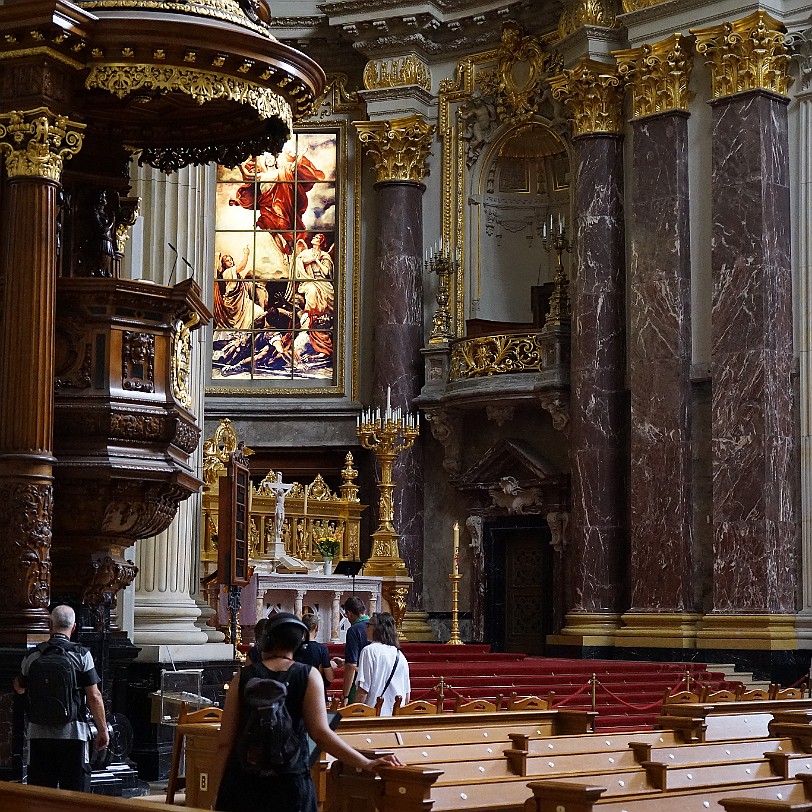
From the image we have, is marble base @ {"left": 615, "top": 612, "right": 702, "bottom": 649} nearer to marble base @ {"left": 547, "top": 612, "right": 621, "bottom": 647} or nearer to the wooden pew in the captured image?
marble base @ {"left": 547, "top": 612, "right": 621, "bottom": 647}

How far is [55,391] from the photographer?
8773 millimetres

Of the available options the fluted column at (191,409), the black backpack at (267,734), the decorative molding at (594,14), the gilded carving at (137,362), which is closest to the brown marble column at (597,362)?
the decorative molding at (594,14)

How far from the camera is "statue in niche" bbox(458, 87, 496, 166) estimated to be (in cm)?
2259

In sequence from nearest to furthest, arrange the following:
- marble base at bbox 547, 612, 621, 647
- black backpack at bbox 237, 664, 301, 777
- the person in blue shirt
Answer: black backpack at bbox 237, 664, 301, 777, the person in blue shirt, marble base at bbox 547, 612, 621, 647

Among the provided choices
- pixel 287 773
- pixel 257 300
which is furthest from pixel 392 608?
pixel 287 773

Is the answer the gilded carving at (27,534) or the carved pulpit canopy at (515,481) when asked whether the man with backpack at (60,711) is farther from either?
the carved pulpit canopy at (515,481)

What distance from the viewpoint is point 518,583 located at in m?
21.5

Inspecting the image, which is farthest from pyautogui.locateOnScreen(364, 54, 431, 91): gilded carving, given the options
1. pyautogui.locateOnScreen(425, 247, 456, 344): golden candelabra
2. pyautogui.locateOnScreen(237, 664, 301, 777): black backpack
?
pyautogui.locateOnScreen(237, 664, 301, 777): black backpack

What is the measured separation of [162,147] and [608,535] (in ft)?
35.2

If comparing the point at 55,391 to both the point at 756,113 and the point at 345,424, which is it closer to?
the point at 756,113

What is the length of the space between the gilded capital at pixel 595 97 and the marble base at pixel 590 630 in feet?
21.5

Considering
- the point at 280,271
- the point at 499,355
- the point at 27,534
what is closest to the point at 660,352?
the point at 499,355

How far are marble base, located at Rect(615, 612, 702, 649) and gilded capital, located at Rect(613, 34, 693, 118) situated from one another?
6572 mm

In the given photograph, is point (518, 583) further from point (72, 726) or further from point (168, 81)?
point (72, 726)
